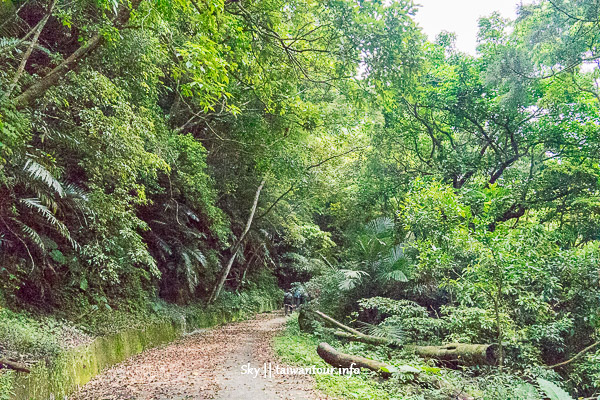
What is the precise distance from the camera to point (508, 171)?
12055 mm

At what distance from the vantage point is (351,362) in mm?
6570

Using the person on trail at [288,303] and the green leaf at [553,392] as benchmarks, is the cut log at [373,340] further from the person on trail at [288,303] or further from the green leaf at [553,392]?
the person on trail at [288,303]

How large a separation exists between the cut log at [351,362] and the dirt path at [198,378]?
2.94ft

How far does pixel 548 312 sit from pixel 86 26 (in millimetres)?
10625

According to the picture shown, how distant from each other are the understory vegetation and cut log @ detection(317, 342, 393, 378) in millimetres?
282

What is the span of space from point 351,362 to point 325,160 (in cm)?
1013

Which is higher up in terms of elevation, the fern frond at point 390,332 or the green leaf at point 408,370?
the fern frond at point 390,332

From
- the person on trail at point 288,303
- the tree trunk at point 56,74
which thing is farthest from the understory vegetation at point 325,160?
the person on trail at point 288,303

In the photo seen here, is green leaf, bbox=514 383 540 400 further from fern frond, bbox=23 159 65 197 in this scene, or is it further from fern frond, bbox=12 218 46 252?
fern frond, bbox=12 218 46 252

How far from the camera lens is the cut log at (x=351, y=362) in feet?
20.1

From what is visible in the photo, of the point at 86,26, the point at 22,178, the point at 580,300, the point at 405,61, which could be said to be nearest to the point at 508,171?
the point at 580,300

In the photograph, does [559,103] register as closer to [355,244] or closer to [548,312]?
[548,312]

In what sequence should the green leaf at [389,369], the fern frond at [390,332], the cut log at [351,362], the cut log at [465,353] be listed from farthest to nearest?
the fern frond at [390,332] < the cut log at [465,353] < the cut log at [351,362] < the green leaf at [389,369]

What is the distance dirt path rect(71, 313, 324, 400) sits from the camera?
204 inches
